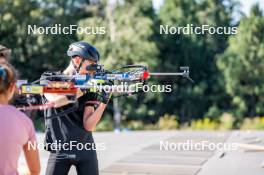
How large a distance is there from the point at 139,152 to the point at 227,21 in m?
17.5

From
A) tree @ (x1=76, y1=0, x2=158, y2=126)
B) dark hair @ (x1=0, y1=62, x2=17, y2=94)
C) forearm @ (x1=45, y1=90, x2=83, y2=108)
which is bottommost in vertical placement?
forearm @ (x1=45, y1=90, x2=83, y2=108)

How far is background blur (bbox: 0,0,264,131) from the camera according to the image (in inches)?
908

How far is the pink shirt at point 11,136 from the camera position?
266cm

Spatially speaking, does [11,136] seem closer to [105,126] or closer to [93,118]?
[93,118]

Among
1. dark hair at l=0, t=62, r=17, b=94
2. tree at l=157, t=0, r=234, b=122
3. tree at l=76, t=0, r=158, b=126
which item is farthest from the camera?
tree at l=157, t=0, r=234, b=122

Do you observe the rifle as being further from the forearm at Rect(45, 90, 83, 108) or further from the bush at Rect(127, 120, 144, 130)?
the bush at Rect(127, 120, 144, 130)

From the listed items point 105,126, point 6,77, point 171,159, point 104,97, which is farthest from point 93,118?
point 105,126

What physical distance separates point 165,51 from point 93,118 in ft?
73.3

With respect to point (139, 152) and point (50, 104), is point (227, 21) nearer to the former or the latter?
point (139, 152)

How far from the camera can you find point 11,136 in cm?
267

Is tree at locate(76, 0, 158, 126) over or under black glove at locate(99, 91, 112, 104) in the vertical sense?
over

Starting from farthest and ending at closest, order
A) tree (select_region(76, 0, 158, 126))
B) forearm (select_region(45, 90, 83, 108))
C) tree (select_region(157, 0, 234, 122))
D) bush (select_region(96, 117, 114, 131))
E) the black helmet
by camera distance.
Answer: tree (select_region(157, 0, 234, 122))
tree (select_region(76, 0, 158, 126))
bush (select_region(96, 117, 114, 131))
the black helmet
forearm (select_region(45, 90, 83, 108))

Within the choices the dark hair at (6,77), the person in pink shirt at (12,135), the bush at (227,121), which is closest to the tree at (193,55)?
the bush at (227,121)

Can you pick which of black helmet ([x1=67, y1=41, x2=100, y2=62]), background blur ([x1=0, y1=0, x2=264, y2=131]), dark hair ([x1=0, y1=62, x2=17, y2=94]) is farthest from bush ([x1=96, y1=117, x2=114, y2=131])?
dark hair ([x1=0, y1=62, x2=17, y2=94])
